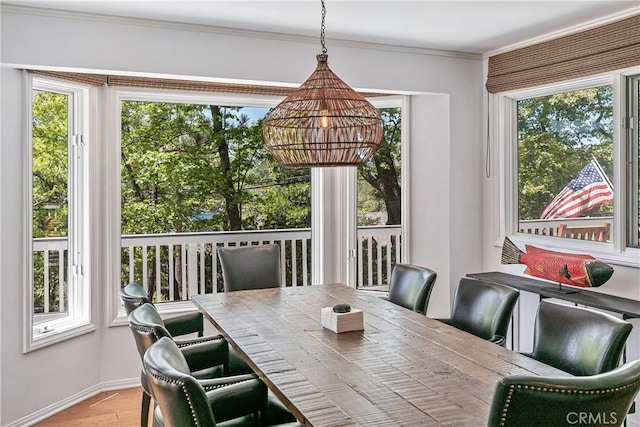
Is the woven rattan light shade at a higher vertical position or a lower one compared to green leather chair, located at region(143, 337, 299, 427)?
higher

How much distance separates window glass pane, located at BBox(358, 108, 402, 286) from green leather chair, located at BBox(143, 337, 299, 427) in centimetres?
260

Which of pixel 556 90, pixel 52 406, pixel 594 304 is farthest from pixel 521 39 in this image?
pixel 52 406

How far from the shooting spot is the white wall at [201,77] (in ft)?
11.0

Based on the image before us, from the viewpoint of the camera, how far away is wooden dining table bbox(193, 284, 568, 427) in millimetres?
Answer: 1691

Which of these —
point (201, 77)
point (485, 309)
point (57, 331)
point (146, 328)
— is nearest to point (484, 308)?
point (485, 309)

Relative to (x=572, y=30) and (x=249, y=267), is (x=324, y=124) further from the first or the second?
(x=572, y=30)

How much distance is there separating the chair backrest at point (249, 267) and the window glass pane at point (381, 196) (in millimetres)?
1017

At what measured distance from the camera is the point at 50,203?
382 cm

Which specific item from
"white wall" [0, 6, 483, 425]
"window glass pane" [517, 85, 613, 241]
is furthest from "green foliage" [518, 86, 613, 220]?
"white wall" [0, 6, 483, 425]

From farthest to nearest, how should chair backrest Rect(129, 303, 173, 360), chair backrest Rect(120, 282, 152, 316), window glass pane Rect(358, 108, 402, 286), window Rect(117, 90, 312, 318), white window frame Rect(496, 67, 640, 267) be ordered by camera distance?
window glass pane Rect(358, 108, 402, 286)
window Rect(117, 90, 312, 318)
white window frame Rect(496, 67, 640, 267)
chair backrest Rect(120, 282, 152, 316)
chair backrest Rect(129, 303, 173, 360)

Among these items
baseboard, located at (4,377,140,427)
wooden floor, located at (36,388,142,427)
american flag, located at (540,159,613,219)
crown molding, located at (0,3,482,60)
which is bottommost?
wooden floor, located at (36,388,142,427)

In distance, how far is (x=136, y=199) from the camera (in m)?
4.36

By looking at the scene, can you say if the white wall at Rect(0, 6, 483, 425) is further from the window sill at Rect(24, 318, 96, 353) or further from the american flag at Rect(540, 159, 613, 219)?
the american flag at Rect(540, 159, 613, 219)

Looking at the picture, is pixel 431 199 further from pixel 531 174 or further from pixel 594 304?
pixel 594 304
